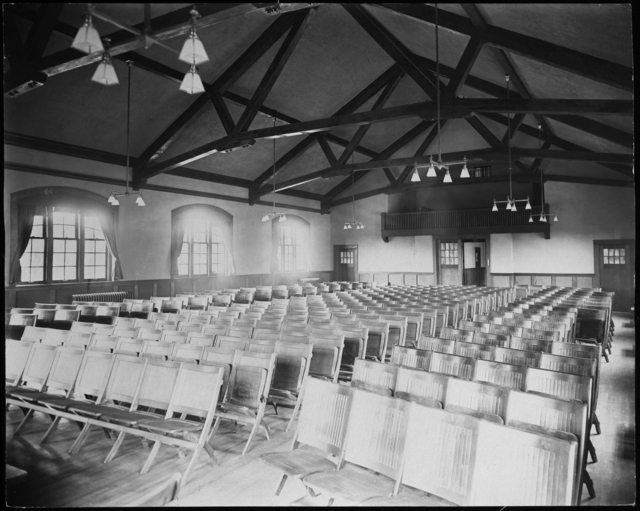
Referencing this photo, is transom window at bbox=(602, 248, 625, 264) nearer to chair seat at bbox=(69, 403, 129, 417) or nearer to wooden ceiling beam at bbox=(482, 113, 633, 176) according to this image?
wooden ceiling beam at bbox=(482, 113, 633, 176)

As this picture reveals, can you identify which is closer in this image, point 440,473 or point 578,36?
point 440,473

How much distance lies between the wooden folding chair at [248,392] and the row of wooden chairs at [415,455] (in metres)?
0.80

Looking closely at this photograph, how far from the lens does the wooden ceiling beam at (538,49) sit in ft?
20.5

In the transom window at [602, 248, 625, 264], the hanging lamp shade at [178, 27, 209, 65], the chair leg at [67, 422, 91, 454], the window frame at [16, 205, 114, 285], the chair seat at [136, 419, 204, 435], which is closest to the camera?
the chair seat at [136, 419, 204, 435]

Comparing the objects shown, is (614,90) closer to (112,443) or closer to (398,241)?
(112,443)

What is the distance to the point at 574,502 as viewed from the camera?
2.40m

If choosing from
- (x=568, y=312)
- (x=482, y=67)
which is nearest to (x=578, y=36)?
(x=568, y=312)

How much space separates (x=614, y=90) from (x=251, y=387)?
7743 millimetres

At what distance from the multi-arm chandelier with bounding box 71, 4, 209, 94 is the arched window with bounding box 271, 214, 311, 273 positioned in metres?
14.5

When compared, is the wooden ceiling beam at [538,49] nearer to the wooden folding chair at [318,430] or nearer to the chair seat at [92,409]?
the wooden folding chair at [318,430]

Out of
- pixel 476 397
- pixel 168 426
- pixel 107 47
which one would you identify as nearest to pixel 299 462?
pixel 168 426

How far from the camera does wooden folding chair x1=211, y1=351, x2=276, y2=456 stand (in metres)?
3.83

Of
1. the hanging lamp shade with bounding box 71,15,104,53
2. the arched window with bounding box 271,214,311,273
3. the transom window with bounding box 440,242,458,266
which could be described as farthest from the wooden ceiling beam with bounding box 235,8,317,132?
the transom window with bounding box 440,242,458,266

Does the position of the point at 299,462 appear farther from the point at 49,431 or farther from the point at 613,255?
the point at 613,255
